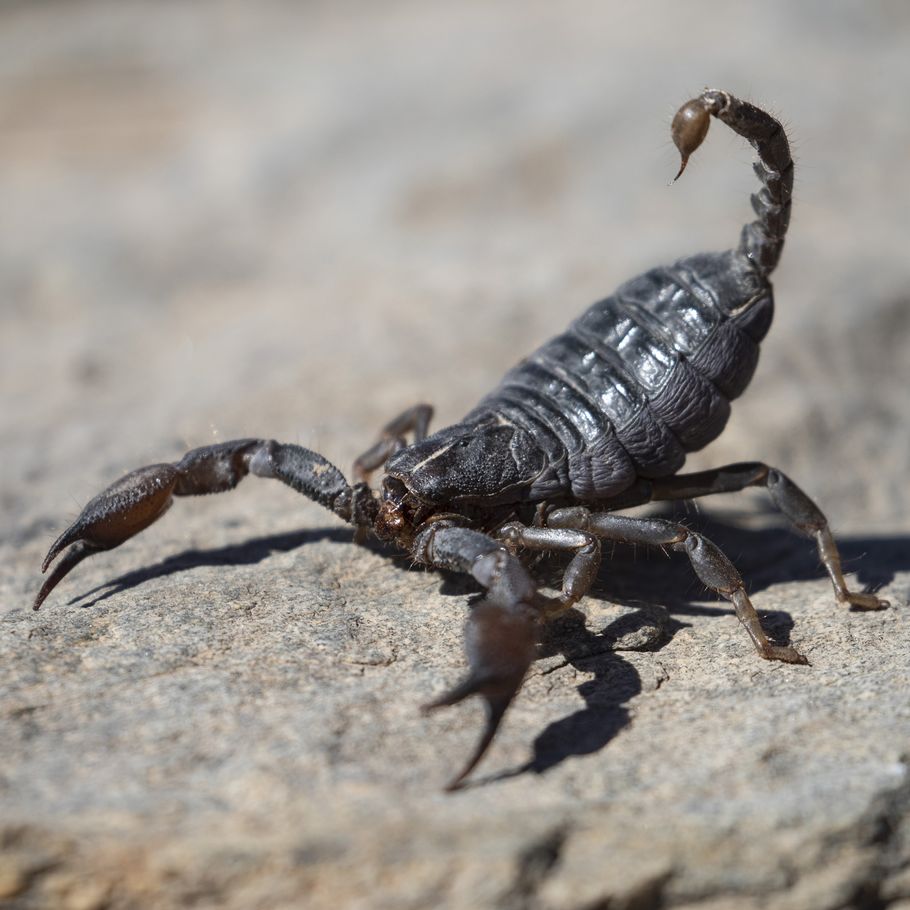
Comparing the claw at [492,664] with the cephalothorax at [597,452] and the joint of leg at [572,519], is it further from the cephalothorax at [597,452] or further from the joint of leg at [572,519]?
A: the joint of leg at [572,519]

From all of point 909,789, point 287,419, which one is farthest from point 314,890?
point 287,419

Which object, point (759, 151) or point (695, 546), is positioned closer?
point (695, 546)

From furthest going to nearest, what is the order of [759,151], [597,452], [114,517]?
[597,452] < [759,151] < [114,517]

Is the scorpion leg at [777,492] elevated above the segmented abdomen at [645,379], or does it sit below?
below

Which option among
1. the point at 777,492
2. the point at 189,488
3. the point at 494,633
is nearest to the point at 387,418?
the point at 189,488

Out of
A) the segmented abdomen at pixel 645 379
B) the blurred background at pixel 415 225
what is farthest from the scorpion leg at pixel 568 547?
the blurred background at pixel 415 225

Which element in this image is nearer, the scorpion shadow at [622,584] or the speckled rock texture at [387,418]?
the speckled rock texture at [387,418]

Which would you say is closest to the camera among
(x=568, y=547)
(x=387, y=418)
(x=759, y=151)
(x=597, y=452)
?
(x=568, y=547)

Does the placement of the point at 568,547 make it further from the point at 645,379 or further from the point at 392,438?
the point at 392,438
